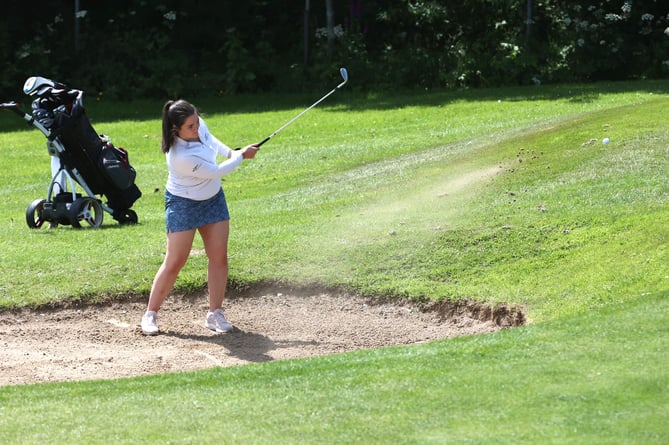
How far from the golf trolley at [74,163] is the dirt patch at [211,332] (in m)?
2.91

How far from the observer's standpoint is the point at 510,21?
2367 centimetres

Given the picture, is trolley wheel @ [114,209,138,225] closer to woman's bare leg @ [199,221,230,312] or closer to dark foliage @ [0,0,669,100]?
woman's bare leg @ [199,221,230,312]

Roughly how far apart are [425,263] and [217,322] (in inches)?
84.1

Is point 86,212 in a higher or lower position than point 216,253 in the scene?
lower

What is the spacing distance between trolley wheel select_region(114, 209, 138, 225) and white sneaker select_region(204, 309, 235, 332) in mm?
4107

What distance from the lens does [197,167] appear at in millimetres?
8227

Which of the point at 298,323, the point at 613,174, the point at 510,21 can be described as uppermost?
the point at 510,21

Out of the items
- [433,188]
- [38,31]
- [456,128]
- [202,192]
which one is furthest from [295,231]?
[38,31]

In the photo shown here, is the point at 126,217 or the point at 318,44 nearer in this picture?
the point at 126,217

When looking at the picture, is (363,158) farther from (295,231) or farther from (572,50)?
(572,50)

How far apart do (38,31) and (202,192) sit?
18.3 meters

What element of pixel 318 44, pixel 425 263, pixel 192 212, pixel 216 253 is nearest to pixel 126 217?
pixel 425 263

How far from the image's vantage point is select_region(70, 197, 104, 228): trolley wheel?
1242 cm

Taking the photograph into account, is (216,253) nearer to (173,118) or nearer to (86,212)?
(173,118)
